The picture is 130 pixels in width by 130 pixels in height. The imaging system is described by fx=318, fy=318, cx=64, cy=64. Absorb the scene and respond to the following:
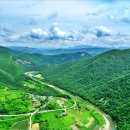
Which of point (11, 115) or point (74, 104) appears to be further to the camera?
point (74, 104)

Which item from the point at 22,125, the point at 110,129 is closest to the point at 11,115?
the point at 22,125

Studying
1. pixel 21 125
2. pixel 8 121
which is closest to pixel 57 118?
pixel 21 125

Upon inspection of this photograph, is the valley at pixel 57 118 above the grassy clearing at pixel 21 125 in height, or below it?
below

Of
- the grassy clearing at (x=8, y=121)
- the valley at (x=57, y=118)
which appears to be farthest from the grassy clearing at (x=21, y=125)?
the grassy clearing at (x=8, y=121)

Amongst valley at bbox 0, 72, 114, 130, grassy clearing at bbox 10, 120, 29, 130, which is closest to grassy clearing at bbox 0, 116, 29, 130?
valley at bbox 0, 72, 114, 130

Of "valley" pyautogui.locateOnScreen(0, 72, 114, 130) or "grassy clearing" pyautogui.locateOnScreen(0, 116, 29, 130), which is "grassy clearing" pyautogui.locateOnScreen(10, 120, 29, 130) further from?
"grassy clearing" pyautogui.locateOnScreen(0, 116, 29, 130)

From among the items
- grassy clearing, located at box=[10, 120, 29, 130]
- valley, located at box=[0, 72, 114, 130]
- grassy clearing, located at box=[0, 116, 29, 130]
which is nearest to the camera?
grassy clearing, located at box=[10, 120, 29, 130]

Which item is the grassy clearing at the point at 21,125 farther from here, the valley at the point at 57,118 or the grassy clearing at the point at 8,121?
the grassy clearing at the point at 8,121

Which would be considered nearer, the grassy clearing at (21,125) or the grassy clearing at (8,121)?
the grassy clearing at (21,125)

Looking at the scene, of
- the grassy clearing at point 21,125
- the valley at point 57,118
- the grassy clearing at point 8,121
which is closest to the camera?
the grassy clearing at point 21,125

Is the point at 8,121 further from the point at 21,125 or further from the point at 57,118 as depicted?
the point at 57,118

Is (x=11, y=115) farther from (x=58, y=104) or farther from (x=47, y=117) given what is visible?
(x=58, y=104)
